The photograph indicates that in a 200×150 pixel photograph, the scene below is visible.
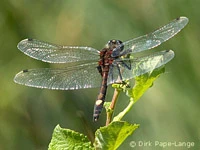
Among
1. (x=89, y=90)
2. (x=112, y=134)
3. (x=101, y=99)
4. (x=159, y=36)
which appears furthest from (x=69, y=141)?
(x=89, y=90)

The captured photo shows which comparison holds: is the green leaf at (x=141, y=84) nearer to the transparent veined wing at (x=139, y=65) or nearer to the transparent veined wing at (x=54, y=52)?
the transparent veined wing at (x=139, y=65)

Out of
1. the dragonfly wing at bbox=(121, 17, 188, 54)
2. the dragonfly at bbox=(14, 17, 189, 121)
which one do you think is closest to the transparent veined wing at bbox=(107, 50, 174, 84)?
the dragonfly at bbox=(14, 17, 189, 121)

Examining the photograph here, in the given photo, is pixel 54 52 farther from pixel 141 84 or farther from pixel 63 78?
pixel 141 84

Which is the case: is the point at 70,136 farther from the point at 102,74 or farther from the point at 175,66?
the point at 175,66

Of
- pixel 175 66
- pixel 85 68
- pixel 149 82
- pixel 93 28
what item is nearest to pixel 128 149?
pixel 175 66

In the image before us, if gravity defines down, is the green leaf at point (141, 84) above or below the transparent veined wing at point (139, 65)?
below

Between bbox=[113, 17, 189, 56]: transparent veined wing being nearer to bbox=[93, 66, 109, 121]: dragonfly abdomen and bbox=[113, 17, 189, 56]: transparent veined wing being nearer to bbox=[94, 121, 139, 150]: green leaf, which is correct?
bbox=[93, 66, 109, 121]: dragonfly abdomen

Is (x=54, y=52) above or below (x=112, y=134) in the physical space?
above

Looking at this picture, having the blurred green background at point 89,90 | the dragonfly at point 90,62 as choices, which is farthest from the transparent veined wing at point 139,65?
the blurred green background at point 89,90
